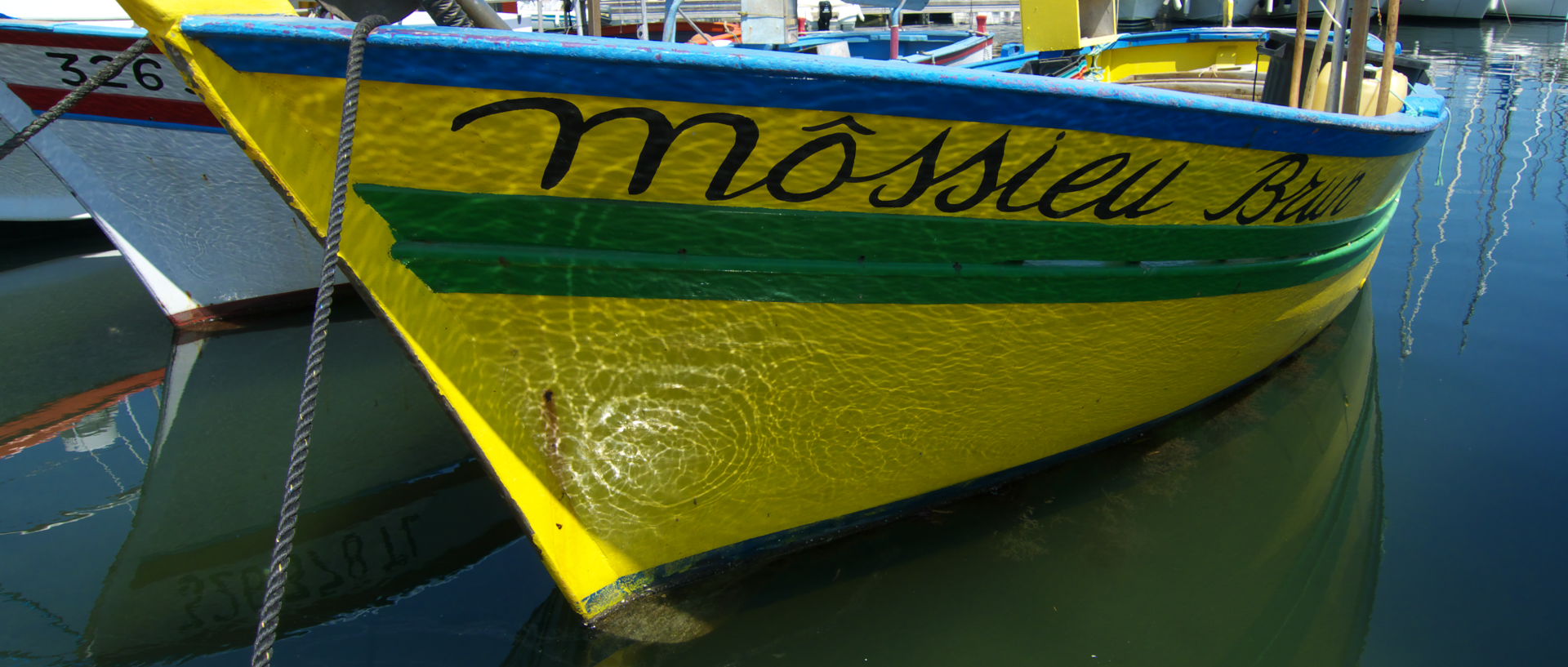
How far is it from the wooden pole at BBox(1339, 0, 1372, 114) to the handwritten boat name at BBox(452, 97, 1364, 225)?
126cm

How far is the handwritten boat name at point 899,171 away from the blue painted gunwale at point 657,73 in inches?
2.0

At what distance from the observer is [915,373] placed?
2596mm

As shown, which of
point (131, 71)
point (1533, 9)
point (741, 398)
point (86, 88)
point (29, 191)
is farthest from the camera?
point (1533, 9)

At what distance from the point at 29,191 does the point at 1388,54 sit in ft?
31.3

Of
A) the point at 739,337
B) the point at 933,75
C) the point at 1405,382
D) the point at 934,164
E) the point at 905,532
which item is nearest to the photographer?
the point at 933,75

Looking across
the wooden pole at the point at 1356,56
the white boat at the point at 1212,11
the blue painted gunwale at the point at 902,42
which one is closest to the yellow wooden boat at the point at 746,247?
the wooden pole at the point at 1356,56

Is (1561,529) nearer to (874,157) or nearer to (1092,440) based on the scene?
(1092,440)

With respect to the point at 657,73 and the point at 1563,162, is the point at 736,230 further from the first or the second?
the point at 1563,162

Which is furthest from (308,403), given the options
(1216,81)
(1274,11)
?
(1274,11)

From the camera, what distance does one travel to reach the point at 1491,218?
6715 millimetres

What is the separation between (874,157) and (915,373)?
0.78 m

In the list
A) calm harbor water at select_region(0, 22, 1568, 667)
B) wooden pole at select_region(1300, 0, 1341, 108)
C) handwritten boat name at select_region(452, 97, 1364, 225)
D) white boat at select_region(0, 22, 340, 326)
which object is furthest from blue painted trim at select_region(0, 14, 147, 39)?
wooden pole at select_region(1300, 0, 1341, 108)

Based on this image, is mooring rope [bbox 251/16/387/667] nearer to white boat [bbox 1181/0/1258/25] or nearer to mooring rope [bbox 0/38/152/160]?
mooring rope [bbox 0/38/152/160]

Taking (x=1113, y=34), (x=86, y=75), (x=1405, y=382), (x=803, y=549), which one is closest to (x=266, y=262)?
(x=86, y=75)
